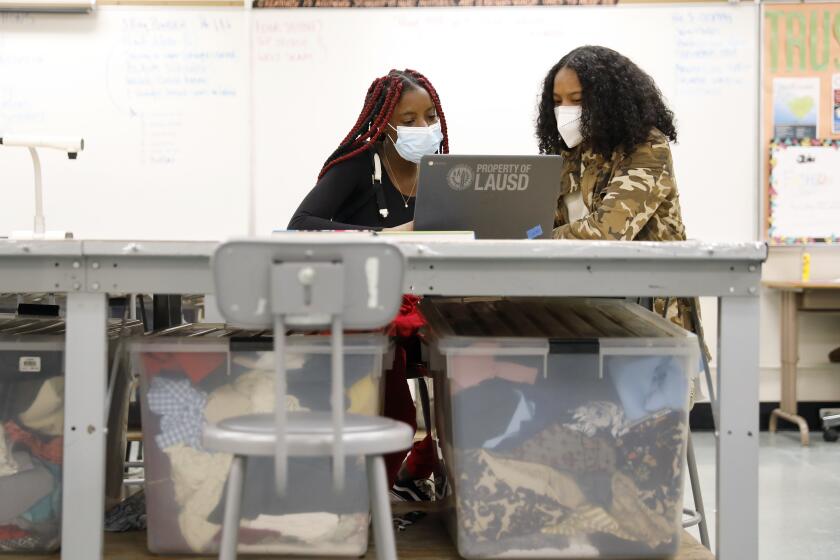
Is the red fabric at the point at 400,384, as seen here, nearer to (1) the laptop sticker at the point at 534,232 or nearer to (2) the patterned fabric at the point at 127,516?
(1) the laptop sticker at the point at 534,232

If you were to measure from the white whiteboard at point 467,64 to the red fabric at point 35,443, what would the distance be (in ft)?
8.01

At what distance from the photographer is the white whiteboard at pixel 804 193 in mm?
4008

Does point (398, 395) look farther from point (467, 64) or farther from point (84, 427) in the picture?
point (467, 64)

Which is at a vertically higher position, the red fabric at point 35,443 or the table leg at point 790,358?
the red fabric at point 35,443

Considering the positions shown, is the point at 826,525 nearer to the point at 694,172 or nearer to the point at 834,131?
the point at 694,172

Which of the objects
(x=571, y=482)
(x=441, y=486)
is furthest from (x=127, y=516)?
(x=571, y=482)

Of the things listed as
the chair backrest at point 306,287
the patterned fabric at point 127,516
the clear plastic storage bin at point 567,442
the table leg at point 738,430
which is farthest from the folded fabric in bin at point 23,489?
the table leg at point 738,430

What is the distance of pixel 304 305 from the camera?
114 cm

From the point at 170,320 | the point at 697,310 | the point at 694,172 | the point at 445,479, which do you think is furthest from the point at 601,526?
the point at 694,172

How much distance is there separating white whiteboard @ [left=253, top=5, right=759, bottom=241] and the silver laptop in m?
2.25

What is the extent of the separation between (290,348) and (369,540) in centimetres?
40

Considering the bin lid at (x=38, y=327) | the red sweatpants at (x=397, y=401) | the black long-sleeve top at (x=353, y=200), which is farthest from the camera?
the black long-sleeve top at (x=353, y=200)

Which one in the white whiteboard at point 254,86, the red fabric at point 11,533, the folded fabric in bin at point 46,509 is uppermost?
the white whiteboard at point 254,86

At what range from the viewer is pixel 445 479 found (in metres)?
1.67
